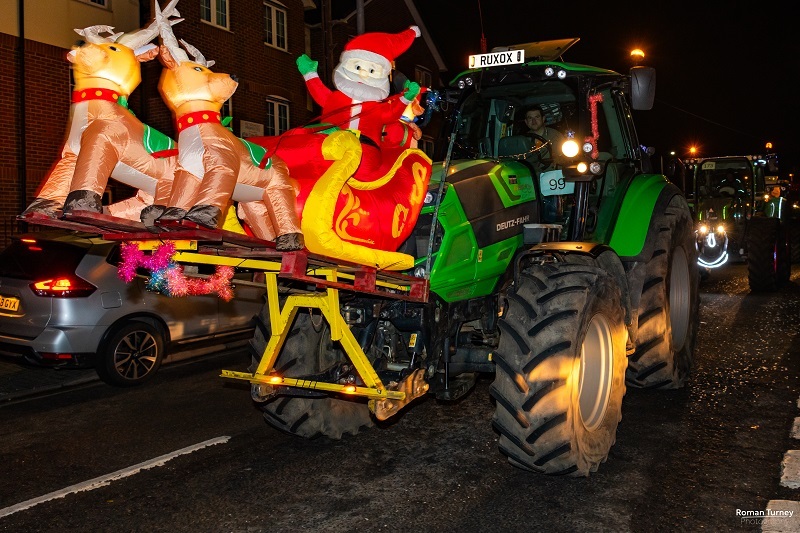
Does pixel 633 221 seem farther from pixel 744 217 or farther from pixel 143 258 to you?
pixel 744 217

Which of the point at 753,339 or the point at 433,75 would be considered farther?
the point at 433,75

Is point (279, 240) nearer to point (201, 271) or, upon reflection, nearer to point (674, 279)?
point (201, 271)

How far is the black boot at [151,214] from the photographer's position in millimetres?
3697

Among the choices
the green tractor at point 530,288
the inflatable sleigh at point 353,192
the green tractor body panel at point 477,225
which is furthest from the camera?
the green tractor body panel at point 477,225

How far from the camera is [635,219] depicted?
6129 mm

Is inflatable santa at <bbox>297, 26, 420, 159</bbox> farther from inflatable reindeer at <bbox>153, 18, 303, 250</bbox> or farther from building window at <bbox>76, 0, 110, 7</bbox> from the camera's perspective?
building window at <bbox>76, 0, 110, 7</bbox>

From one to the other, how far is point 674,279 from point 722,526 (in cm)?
370

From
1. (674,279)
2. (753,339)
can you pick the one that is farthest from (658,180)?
(753,339)

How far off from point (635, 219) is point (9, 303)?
6490 mm

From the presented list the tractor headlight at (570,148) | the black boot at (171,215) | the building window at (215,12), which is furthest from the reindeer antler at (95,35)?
the building window at (215,12)

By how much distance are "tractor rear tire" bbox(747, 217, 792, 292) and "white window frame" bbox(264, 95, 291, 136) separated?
12870mm

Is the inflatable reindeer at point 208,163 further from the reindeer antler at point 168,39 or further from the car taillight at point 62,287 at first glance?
the car taillight at point 62,287

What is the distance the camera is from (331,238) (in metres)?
4.04

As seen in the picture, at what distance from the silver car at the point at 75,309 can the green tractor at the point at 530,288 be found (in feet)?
11.5
